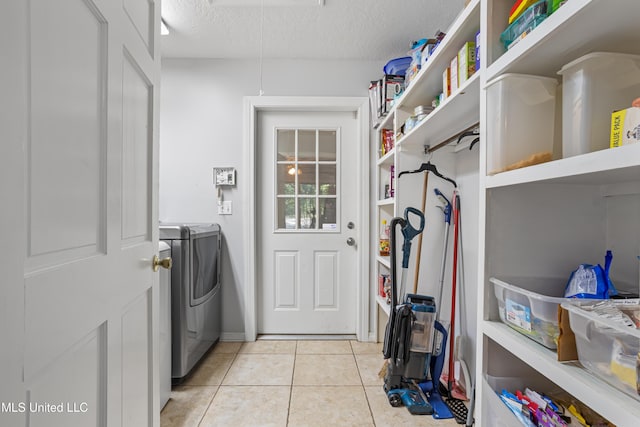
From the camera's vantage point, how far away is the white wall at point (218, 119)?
2.71 metres

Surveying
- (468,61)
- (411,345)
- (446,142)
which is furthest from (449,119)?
(411,345)

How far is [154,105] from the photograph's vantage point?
3.76ft

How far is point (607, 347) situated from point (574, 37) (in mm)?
682

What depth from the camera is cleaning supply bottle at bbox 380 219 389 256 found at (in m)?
2.53

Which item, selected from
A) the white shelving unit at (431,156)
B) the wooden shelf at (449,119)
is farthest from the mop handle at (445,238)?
the wooden shelf at (449,119)

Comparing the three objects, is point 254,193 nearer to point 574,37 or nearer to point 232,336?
point 232,336

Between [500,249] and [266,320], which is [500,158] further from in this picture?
[266,320]

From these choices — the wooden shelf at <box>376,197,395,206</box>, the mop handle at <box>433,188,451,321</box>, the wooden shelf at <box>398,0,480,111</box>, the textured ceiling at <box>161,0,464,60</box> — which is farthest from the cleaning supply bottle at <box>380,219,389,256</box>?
the textured ceiling at <box>161,0,464,60</box>

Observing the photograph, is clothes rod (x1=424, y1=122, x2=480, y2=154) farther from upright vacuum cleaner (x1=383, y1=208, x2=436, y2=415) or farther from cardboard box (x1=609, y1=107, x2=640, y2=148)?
cardboard box (x1=609, y1=107, x2=640, y2=148)

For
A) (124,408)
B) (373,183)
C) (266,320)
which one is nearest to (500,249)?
(124,408)

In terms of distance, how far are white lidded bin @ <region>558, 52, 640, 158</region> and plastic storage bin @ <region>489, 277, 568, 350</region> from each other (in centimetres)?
36

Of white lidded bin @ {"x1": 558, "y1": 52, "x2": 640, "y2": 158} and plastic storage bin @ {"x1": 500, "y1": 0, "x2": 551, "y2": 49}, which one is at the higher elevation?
plastic storage bin @ {"x1": 500, "y1": 0, "x2": 551, "y2": 49}

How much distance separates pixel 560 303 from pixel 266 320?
96.8 inches

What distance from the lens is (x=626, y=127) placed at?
591 mm
